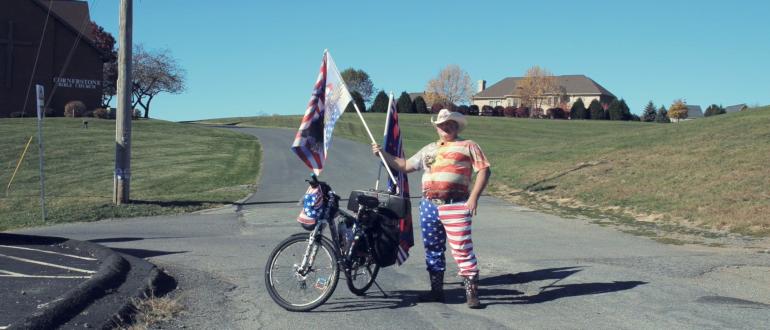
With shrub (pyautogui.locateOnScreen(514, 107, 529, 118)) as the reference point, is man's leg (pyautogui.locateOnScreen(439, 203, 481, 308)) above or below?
below

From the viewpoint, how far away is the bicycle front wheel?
6324mm

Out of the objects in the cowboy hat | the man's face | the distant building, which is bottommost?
the man's face

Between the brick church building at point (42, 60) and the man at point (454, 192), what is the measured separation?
42.6 metres

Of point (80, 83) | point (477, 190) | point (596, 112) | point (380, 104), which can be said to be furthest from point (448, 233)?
point (380, 104)

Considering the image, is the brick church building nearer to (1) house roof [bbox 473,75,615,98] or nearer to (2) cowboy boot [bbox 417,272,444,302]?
(2) cowboy boot [bbox 417,272,444,302]

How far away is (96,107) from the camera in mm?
53125

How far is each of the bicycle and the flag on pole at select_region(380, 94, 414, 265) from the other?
0.24 metres

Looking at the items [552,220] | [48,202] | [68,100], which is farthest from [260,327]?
[68,100]

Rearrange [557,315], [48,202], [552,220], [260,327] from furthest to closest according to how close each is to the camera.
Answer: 1. [48,202]
2. [552,220]
3. [557,315]
4. [260,327]

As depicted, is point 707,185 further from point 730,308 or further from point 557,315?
point 557,315

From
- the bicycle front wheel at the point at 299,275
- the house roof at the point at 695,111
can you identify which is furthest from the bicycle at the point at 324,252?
the house roof at the point at 695,111

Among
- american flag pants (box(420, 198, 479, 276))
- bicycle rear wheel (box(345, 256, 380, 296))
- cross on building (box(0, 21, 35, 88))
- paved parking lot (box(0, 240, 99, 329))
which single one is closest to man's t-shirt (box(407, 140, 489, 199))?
american flag pants (box(420, 198, 479, 276))

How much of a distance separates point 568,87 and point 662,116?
34.5 m

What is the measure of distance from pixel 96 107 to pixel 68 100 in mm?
2445
